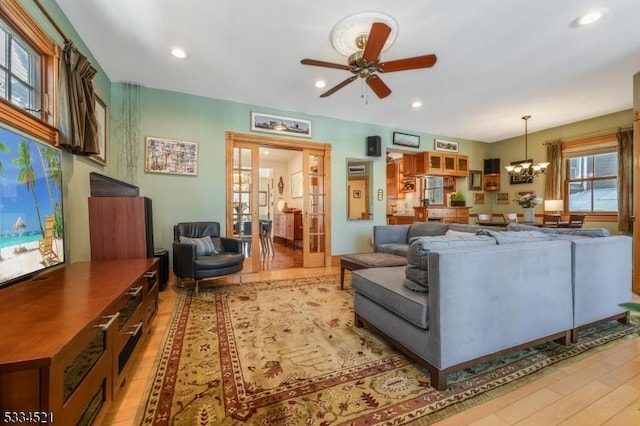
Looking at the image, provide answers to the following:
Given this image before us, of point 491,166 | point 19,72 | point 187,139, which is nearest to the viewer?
point 19,72

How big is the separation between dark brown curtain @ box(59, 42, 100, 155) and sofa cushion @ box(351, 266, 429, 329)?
105 inches

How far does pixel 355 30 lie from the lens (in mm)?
2480

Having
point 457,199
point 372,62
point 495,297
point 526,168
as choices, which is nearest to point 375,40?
point 372,62

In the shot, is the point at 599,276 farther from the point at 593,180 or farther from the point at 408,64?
the point at 593,180

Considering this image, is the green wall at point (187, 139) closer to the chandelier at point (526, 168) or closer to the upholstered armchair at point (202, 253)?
the upholstered armchair at point (202, 253)

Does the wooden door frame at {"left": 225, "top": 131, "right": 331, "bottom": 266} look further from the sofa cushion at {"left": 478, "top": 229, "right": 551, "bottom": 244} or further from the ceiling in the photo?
the sofa cushion at {"left": 478, "top": 229, "right": 551, "bottom": 244}

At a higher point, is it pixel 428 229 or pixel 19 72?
pixel 19 72

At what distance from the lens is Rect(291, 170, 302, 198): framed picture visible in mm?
7164

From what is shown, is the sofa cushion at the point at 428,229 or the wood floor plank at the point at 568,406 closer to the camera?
the wood floor plank at the point at 568,406

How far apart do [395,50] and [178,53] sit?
238cm

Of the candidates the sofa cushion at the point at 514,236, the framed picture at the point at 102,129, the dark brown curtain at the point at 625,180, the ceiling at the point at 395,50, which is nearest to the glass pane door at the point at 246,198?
the ceiling at the point at 395,50

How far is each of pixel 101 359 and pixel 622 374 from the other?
2961 millimetres

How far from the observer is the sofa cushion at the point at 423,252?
5.63 ft

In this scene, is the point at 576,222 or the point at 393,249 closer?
the point at 393,249
